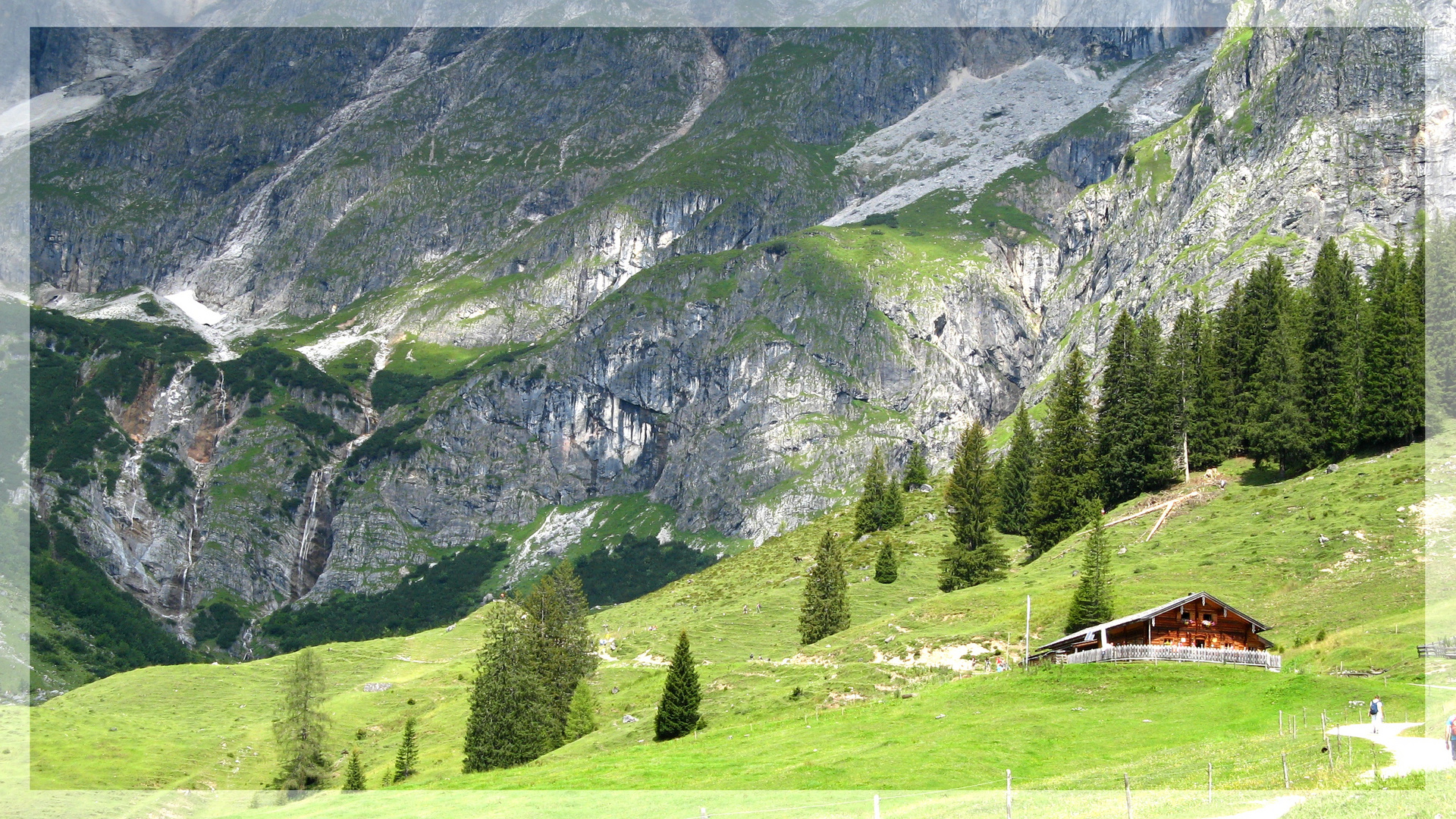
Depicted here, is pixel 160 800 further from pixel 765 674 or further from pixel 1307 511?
pixel 1307 511

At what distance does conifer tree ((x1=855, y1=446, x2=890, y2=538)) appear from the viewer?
530 ft

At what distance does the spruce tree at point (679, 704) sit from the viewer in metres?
78.2

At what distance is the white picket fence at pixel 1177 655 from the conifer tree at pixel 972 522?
1735 inches

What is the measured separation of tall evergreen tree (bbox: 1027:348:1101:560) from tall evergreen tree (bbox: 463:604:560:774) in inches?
2074

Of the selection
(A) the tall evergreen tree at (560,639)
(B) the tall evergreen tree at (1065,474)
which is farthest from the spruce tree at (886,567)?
(A) the tall evergreen tree at (560,639)

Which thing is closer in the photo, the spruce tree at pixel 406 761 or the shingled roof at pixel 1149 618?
the shingled roof at pixel 1149 618

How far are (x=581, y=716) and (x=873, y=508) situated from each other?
2961 inches

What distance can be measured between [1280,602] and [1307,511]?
71.1 feet

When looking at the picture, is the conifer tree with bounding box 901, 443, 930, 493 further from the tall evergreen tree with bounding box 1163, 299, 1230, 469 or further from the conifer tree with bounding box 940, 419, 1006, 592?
the tall evergreen tree with bounding box 1163, 299, 1230, 469

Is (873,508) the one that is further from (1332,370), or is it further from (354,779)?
(354,779)

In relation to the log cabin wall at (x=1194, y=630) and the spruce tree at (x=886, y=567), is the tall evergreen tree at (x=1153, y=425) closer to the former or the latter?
the spruce tree at (x=886, y=567)

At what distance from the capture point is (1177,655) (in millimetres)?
66250

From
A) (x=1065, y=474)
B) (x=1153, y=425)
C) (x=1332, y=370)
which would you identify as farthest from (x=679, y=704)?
(x=1332, y=370)

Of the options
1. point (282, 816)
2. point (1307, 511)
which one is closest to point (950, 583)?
point (1307, 511)
